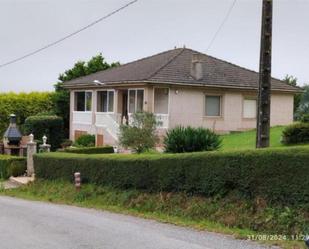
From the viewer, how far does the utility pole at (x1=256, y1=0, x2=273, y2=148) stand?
13852 mm

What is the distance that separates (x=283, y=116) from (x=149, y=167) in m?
24.4

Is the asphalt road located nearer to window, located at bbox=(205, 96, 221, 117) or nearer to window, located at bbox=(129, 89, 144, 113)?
window, located at bbox=(129, 89, 144, 113)

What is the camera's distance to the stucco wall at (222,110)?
32594 mm

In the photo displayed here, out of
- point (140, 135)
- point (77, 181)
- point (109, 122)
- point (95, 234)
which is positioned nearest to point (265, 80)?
point (95, 234)

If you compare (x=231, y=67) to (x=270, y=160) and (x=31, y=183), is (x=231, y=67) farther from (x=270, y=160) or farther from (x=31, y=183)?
(x=270, y=160)

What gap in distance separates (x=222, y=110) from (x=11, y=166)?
14963mm

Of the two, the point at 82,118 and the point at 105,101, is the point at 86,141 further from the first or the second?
the point at 105,101

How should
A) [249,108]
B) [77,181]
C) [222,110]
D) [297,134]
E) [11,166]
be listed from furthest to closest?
[249,108] < [222,110] < [11,166] < [297,134] < [77,181]

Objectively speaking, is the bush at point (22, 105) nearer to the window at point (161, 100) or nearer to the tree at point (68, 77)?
the tree at point (68, 77)

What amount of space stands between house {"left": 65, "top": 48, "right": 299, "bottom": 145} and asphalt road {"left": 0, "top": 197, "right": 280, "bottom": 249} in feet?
58.2

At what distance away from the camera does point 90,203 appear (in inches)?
635

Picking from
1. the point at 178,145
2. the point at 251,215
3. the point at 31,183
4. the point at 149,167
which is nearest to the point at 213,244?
the point at 251,215

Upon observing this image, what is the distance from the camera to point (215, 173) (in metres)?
12.5
